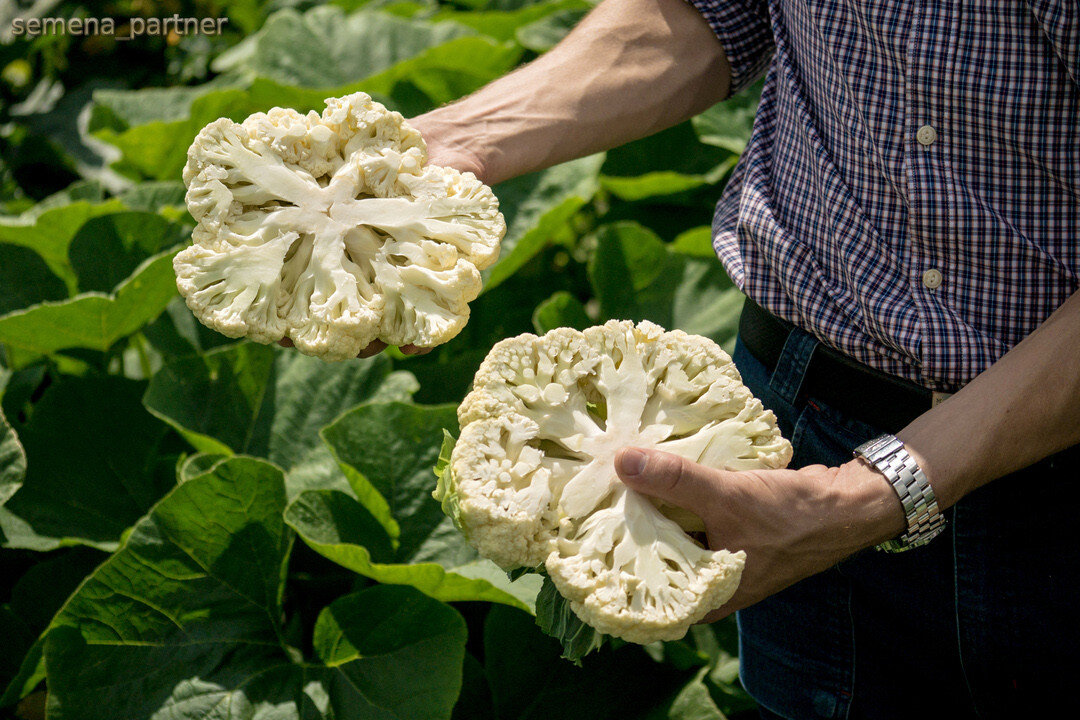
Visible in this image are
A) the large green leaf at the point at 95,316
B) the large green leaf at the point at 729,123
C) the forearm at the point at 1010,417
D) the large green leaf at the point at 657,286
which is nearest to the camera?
the forearm at the point at 1010,417

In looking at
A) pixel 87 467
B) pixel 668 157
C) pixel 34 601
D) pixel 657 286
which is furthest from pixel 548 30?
pixel 34 601

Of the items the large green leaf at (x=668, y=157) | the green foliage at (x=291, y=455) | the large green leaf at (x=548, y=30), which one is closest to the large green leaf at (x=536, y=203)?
the green foliage at (x=291, y=455)

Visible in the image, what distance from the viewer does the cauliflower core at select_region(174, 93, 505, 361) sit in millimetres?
1194

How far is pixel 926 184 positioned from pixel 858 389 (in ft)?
0.88

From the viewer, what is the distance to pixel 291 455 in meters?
1.92

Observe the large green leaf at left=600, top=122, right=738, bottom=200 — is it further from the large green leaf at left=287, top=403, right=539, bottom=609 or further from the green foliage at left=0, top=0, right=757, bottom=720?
the large green leaf at left=287, top=403, right=539, bottom=609

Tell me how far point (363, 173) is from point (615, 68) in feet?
1.40

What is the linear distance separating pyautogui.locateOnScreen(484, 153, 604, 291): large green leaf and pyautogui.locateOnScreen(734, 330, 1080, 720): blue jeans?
84cm

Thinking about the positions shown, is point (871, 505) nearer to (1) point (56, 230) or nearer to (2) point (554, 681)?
(2) point (554, 681)

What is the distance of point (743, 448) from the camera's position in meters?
1.09

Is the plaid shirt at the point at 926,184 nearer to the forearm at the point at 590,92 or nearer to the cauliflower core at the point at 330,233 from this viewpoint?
the forearm at the point at 590,92

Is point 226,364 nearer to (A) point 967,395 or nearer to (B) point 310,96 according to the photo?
(B) point 310,96

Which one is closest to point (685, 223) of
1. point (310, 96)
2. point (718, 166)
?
point (718, 166)

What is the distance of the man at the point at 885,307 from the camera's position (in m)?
0.99
